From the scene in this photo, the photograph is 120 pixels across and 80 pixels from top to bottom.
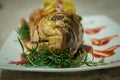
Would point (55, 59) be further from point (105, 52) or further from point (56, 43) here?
point (105, 52)

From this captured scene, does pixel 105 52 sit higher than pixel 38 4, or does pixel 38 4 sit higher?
pixel 38 4

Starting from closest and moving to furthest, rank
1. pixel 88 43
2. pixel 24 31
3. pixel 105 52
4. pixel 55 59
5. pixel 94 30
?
pixel 55 59, pixel 105 52, pixel 88 43, pixel 24 31, pixel 94 30

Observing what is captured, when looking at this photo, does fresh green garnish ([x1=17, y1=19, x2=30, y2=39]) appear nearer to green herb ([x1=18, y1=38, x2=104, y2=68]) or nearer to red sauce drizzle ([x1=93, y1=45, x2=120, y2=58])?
green herb ([x1=18, y1=38, x2=104, y2=68])

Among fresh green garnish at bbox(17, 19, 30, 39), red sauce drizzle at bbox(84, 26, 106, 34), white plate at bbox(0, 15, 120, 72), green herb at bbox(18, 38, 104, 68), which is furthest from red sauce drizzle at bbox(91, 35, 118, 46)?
fresh green garnish at bbox(17, 19, 30, 39)

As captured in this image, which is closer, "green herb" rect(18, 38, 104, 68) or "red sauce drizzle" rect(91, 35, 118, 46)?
"green herb" rect(18, 38, 104, 68)

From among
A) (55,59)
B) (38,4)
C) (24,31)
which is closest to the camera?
(55,59)

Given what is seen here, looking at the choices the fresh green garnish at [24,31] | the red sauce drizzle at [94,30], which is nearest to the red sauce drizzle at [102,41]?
the red sauce drizzle at [94,30]

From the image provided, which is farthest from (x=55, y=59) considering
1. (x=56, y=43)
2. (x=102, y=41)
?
(x=102, y=41)

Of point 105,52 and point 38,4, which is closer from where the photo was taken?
point 105,52

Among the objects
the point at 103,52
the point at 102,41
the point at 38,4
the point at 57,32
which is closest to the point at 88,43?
the point at 102,41

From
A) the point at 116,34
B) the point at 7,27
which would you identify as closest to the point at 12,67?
the point at 116,34
